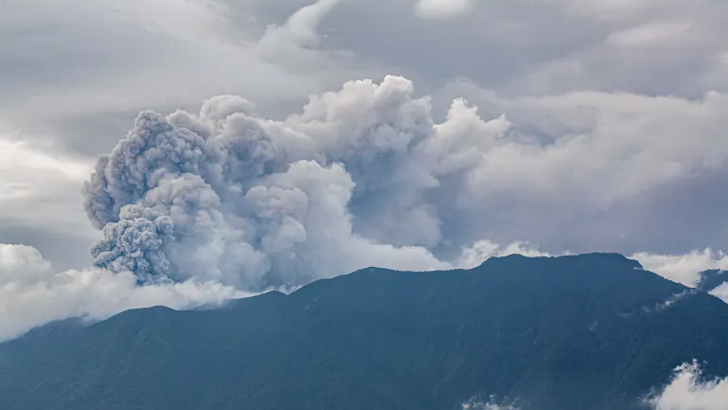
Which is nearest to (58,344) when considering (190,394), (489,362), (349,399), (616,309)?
(190,394)

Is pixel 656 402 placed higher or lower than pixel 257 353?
lower

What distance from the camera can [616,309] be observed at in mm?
195500

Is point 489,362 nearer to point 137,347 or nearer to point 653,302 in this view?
point 653,302

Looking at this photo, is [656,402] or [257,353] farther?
[257,353]

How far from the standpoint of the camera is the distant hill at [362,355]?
6737 inches

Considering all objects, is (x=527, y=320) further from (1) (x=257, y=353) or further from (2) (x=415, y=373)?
(1) (x=257, y=353)

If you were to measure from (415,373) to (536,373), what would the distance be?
55.5 feet

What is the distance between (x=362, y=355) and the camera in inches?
7362

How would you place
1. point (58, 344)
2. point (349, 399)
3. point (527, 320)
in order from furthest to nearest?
point (527, 320)
point (58, 344)
point (349, 399)

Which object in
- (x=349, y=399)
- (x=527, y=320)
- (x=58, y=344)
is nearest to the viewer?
(x=349, y=399)

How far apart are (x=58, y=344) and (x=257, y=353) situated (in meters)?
27.7

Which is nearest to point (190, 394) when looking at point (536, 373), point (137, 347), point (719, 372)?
point (137, 347)

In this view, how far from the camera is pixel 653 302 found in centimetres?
19675

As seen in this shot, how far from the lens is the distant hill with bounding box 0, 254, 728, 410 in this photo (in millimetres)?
171125
